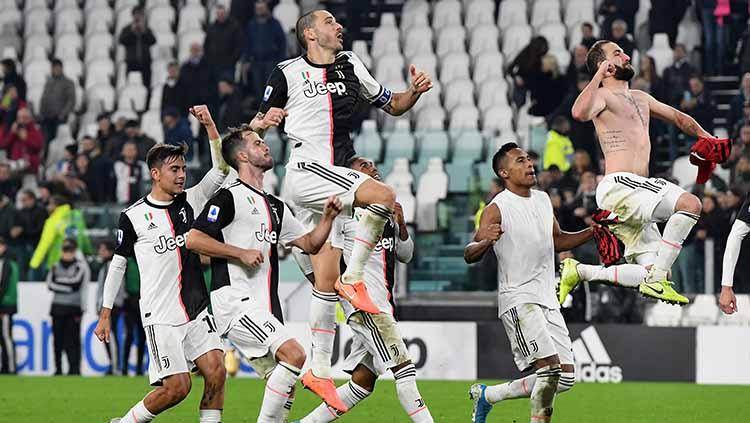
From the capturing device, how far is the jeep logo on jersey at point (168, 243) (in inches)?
416

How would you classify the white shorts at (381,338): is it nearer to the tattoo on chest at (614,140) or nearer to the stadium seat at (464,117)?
the tattoo on chest at (614,140)

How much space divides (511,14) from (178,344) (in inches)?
626

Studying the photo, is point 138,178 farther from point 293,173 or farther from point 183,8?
point 293,173

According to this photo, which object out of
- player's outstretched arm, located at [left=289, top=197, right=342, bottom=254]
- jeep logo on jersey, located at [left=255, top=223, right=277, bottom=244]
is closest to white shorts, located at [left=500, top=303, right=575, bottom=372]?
player's outstretched arm, located at [left=289, top=197, right=342, bottom=254]

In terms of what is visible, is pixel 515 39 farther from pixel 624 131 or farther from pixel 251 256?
pixel 251 256

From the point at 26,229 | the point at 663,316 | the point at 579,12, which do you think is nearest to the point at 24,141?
the point at 26,229

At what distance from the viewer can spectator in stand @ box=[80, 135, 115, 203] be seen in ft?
70.0

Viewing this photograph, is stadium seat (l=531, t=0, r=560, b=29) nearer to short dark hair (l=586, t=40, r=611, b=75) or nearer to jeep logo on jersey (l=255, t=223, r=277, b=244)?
short dark hair (l=586, t=40, r=611, b=75)

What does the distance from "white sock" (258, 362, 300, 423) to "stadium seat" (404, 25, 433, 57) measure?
15.7 metres

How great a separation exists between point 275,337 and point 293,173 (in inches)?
48.4

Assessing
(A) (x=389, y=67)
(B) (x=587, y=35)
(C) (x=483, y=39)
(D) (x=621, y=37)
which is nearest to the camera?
(D) (x=621, y=37)

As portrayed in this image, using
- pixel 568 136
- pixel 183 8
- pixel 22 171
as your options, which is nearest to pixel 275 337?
pixel 568 136

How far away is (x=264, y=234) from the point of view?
10.1m

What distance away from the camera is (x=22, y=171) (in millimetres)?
22828
